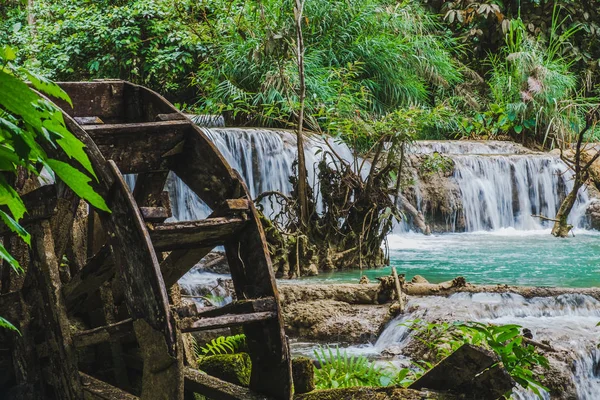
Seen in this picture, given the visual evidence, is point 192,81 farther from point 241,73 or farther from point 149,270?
point 149,270

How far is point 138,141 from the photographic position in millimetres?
4812

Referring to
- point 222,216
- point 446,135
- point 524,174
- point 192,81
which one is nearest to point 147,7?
point 192,81

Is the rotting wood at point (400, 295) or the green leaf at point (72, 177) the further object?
the rotting wood at point (400, 295)

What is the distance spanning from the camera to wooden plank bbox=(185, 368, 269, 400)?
4258 mm

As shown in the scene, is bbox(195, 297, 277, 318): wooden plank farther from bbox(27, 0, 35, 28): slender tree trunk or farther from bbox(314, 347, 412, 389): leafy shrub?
bbox(27, 0, 35, 28): slender tree trunk

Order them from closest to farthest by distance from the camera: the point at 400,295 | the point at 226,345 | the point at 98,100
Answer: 1. the point at 226,345
2. the point at 98,100
3. the point at 400,295

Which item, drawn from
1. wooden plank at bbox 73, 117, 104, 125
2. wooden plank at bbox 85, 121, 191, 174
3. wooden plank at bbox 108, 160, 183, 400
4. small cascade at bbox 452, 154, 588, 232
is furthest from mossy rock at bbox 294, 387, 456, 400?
small cascade at bbox 452, 154, 588, 232

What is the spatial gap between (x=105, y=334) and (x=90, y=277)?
0.43 metres

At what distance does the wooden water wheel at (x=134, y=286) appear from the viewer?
12.9 feet

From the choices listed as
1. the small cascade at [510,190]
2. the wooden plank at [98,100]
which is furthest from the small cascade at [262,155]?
the wooden plank at [98,100]

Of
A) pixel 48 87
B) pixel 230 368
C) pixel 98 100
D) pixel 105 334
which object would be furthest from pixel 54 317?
pixel 48 87

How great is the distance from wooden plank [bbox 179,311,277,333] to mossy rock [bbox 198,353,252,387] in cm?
58

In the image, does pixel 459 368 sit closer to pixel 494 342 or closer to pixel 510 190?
pixel 494 342

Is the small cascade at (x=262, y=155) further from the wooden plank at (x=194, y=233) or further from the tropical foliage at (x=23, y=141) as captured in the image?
the tropical foliage at (x=23, y=141)
